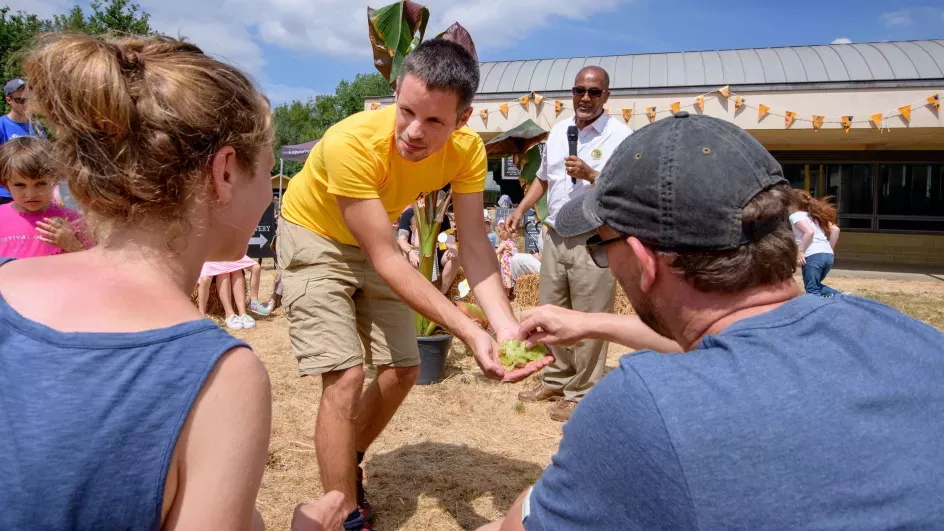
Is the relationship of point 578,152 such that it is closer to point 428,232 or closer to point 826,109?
point 428,232

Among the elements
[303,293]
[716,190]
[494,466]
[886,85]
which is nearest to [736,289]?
[716,190]

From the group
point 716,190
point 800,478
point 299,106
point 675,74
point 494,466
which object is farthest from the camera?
point 299,106

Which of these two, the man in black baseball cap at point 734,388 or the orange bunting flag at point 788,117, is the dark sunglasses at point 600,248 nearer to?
the man in black baseball cap at point 734,388

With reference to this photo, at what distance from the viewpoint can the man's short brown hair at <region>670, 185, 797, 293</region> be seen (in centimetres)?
129

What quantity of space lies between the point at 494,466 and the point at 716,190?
3.17 m

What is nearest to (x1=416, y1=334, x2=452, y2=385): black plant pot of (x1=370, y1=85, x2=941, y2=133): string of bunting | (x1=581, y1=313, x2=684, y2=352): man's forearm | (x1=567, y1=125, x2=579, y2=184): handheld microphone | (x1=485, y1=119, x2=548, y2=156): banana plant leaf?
(x1=567, y1=125, x2=579, y2=184): handheld microphone

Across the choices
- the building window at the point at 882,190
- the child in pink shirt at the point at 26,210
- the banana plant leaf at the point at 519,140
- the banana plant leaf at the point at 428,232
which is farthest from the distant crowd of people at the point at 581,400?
the building window at the point at 882,190

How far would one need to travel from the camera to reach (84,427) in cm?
101

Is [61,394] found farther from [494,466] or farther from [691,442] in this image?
[494,466]

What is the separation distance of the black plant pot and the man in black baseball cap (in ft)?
14.4

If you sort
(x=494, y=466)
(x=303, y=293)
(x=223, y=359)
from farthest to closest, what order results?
1. (x=494, y=466)
2. (x=303, y=293)
3. (x=223, y=359)

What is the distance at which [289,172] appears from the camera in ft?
217

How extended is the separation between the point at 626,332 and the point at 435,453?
92.1 inches

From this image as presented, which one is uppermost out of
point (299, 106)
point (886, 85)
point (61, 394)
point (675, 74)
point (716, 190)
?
point (299, 106)
